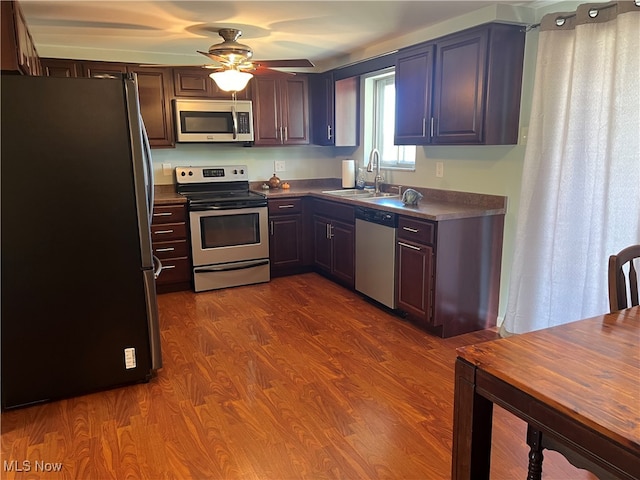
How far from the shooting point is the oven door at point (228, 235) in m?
4.22

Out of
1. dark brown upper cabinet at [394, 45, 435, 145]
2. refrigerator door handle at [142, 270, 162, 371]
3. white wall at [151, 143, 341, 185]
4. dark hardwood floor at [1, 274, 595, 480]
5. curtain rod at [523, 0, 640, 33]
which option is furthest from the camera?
white wall at [151, 143, 341, 185]

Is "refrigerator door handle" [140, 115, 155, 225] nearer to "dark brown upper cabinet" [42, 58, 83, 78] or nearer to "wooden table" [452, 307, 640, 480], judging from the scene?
"wooden table" [452, 307, 640, 480]

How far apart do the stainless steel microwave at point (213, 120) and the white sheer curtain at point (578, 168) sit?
276 cm

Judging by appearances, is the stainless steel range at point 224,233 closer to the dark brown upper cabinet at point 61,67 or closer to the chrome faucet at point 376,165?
the chrome faucet at point 376,165

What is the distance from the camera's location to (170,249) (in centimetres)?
420

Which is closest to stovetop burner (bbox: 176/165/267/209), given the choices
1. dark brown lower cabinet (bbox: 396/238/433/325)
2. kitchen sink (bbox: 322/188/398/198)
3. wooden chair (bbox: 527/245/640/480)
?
kitchen sink (bbox: 322/188/398/198)

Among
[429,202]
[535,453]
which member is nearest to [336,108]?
[429,202]

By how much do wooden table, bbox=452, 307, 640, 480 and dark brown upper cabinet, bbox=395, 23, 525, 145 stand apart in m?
1.86

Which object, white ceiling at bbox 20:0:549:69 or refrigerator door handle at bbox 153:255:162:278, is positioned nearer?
refrigerator door handle at bbox 153:255:162:278

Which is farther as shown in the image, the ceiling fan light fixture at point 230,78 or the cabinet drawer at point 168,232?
the cabinet drawer at point 168,232

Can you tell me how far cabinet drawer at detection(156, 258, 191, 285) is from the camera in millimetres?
4219

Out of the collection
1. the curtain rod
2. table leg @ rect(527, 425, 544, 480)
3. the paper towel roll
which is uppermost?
the curtain rod

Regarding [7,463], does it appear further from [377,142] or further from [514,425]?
[377,142]

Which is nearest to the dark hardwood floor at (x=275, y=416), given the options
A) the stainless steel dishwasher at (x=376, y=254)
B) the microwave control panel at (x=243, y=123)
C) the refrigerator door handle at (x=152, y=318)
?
the refrigerator door handle at (x=152, y=318)
